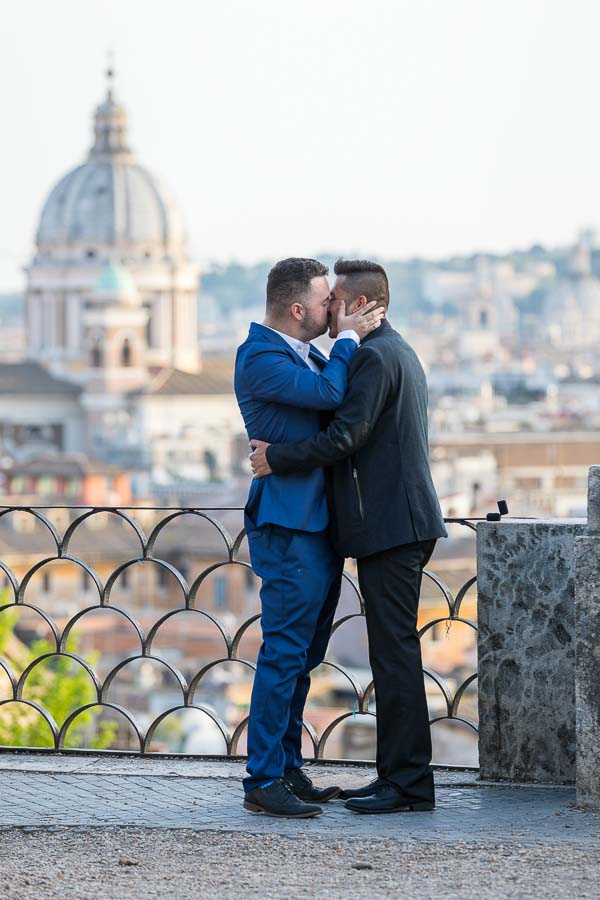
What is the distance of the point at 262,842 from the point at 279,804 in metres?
0.20

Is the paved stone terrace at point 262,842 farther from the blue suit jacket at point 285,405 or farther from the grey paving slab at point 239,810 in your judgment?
the blue suit jacket at point 285,405

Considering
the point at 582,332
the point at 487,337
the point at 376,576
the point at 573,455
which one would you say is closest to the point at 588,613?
the point at 376,576

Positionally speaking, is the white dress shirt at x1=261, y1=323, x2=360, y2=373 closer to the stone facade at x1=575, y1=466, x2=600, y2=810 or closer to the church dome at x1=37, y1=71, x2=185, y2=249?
the stone facade at x1=575, y1=466, x2=600, y2=810

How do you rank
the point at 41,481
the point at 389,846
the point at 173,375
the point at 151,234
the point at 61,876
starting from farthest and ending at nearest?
1. the point at 151,234
2. the point at 173,375
3. the point at 41,481
4. the point at 389,846
5. the point at 61,876

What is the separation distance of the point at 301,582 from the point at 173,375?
221ft

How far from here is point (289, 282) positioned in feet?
10.8

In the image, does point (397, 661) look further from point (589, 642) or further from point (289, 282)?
point (289, 282)

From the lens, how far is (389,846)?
9.94ft

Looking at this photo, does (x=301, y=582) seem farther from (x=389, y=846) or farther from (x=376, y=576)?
(x=389, y=846)

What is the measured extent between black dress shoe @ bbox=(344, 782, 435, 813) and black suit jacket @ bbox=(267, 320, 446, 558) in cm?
38

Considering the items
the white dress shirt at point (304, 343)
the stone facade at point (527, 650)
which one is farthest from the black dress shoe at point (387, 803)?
the white dress shirt at point (304, 343)

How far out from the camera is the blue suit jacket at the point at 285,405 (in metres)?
3.23

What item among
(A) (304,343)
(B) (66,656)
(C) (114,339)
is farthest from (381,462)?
(C) (114,339)

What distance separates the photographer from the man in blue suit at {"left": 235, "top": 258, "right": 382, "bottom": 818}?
10.7 feet
